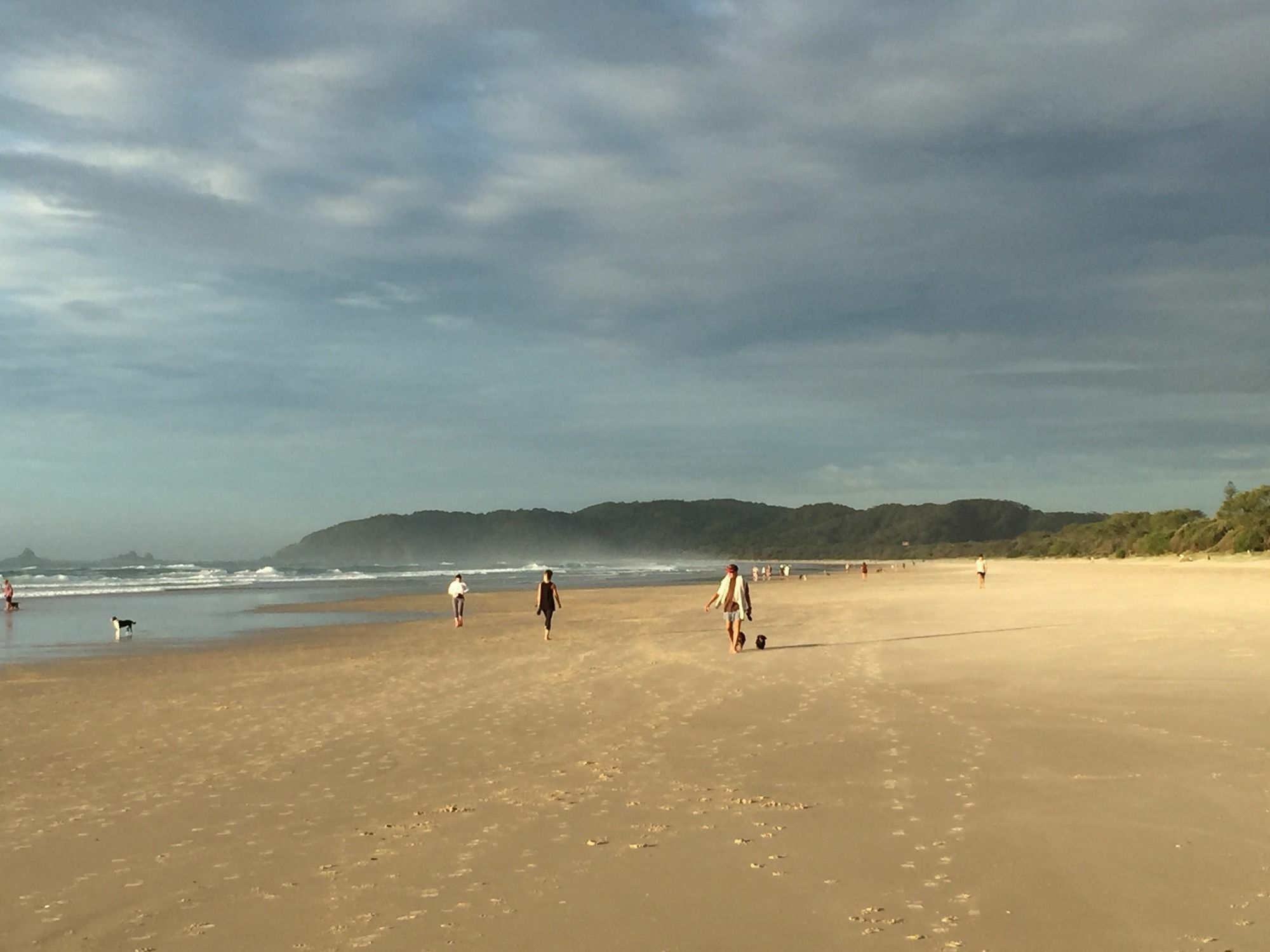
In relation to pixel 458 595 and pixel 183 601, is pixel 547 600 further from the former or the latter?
pixel 183 601

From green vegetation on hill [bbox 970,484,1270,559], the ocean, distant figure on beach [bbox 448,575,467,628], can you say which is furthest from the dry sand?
green vegetation on hill [bbox 970,484,1270,559]

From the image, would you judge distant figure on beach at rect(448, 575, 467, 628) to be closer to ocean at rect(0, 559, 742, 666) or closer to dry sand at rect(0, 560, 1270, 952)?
Answer: ocean at rect(0, 559, 742, 666)

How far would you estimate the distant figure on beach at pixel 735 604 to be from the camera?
20547 mm

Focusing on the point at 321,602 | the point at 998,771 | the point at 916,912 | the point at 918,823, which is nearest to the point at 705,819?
the point at 918,823

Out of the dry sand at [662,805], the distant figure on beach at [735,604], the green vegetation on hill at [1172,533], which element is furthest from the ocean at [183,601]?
the green vegetation on hill at [1172,533]

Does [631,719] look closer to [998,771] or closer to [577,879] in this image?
[998,771]

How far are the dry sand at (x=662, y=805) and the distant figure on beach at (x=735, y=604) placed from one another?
2.48m

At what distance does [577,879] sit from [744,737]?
200 inches

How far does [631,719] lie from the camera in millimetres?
12820

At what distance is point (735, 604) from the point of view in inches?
816

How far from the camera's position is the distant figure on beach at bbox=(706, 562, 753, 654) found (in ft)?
67.4

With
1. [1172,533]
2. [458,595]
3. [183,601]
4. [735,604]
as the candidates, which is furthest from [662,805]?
[1172,533]

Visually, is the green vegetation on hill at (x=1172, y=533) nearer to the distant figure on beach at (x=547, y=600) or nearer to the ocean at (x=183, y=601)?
the ocean at (x=183, y=601)

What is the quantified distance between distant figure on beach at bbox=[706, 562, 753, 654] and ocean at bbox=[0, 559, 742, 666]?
14976 millimetres
